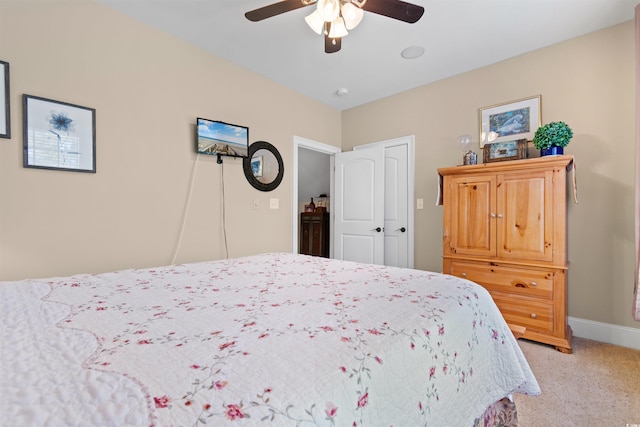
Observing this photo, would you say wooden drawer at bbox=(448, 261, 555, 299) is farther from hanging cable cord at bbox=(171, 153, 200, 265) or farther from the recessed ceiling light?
hanging cable cord at bbox=(171, 153, 200, 265)

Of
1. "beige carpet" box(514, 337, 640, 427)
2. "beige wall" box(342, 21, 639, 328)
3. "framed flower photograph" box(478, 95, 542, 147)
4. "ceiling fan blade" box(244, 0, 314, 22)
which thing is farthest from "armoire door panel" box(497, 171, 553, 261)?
"ceiling fan blade" box(244, 0, 314, 22)

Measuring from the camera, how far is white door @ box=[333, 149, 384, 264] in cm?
365

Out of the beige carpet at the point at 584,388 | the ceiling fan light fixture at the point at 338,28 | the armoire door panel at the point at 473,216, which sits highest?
the ceiling fan light fixture at the point at 338,28

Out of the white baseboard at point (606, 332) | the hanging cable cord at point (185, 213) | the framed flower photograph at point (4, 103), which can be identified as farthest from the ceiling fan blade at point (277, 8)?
the white baseboard at point (606, 332)

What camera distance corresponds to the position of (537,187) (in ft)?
7.62

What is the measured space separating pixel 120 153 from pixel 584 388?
3478mm

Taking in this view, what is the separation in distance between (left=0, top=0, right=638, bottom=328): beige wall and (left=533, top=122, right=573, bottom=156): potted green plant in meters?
0.33

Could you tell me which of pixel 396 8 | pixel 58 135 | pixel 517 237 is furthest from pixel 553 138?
pixel 58 135

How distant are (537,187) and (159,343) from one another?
2745mm

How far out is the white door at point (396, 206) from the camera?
11.6 ft

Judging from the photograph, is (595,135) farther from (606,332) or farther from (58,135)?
(58,135)

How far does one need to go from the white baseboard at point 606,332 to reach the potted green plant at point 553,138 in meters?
1.47

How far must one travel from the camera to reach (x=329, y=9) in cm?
154

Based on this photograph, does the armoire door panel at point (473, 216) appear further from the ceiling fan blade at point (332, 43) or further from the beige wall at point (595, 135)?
the ceiling fan blade at point (332, 43)
